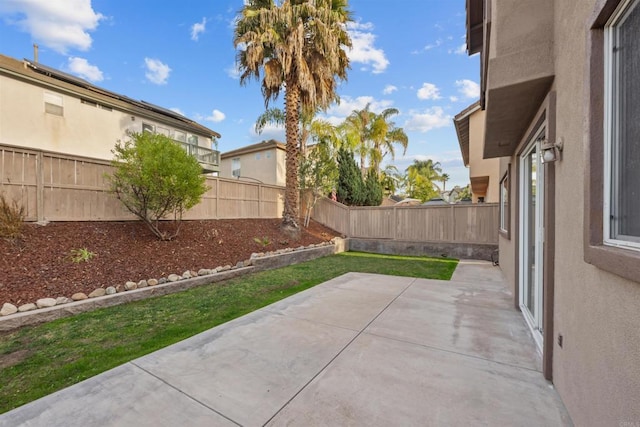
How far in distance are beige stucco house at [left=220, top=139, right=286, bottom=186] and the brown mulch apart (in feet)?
32.0

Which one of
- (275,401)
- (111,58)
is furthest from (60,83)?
(275,401)

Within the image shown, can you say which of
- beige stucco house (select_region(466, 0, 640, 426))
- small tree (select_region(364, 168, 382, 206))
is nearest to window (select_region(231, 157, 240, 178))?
small tree (select_region(364, 168, 382, 206))

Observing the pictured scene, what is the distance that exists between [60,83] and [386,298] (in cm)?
1620

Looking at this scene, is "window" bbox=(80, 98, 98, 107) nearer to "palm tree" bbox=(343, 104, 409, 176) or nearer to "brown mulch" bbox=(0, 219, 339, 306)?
"brown mulch" bbox=(0, 219, 339, 306)

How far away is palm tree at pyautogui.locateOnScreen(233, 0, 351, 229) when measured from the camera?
9391 mm

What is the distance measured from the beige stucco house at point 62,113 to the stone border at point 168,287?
10.3m

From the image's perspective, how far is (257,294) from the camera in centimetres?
534

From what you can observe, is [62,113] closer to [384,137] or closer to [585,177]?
[585,177]

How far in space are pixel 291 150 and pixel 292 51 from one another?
3431mm

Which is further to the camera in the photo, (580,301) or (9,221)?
(9,221)

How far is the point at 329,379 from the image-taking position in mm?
2514

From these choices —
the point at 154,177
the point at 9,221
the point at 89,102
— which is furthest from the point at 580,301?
the point at 89,102

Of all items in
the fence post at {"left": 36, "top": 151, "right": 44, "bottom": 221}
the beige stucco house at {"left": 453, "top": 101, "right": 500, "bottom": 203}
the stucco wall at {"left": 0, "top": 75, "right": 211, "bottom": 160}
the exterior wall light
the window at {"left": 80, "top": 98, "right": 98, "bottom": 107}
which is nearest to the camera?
the exterior wall light

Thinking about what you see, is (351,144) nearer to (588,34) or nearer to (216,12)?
(216,12)
